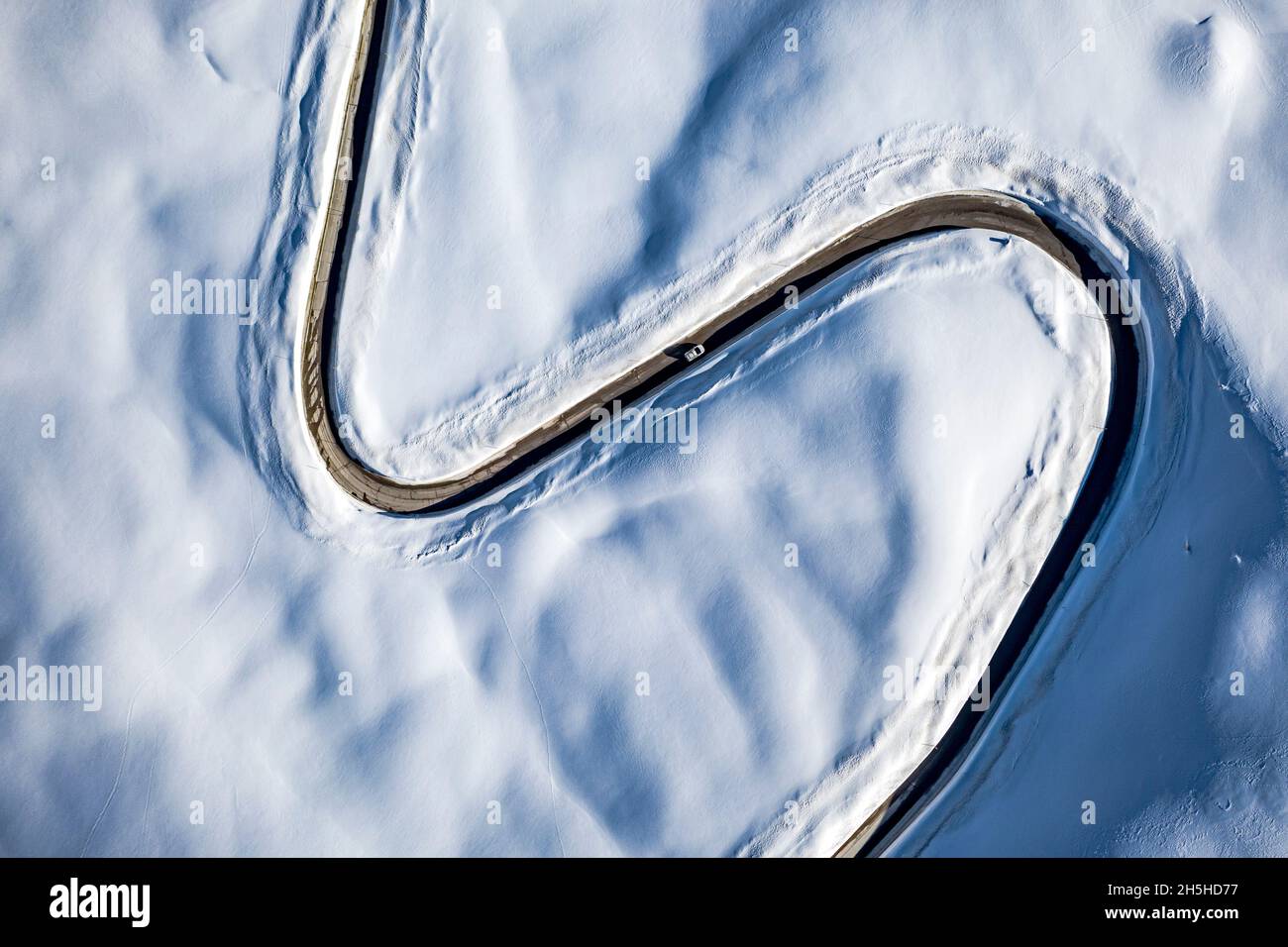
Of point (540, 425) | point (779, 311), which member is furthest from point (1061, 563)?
point (540, 425)

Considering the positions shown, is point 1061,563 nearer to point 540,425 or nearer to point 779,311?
point 779,311

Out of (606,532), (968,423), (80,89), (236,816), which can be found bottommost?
(236,816)

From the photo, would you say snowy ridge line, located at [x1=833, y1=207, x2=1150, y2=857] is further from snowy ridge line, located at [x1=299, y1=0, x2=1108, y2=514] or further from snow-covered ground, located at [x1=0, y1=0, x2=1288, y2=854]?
snowy ridge line, located at [x1=299, y1=0, x2=1108, y2=514]

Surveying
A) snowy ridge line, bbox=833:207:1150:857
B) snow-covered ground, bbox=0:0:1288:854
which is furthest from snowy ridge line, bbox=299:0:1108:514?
snowy ridge line, bbox=833:207:1150:857

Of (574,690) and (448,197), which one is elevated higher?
(448,197)

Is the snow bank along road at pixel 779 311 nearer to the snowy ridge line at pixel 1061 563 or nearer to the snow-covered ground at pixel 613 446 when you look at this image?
the snowy ridge line at pixel 1061 563

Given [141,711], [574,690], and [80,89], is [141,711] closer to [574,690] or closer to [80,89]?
[574,690]

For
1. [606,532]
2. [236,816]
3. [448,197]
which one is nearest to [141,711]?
[236,816]
